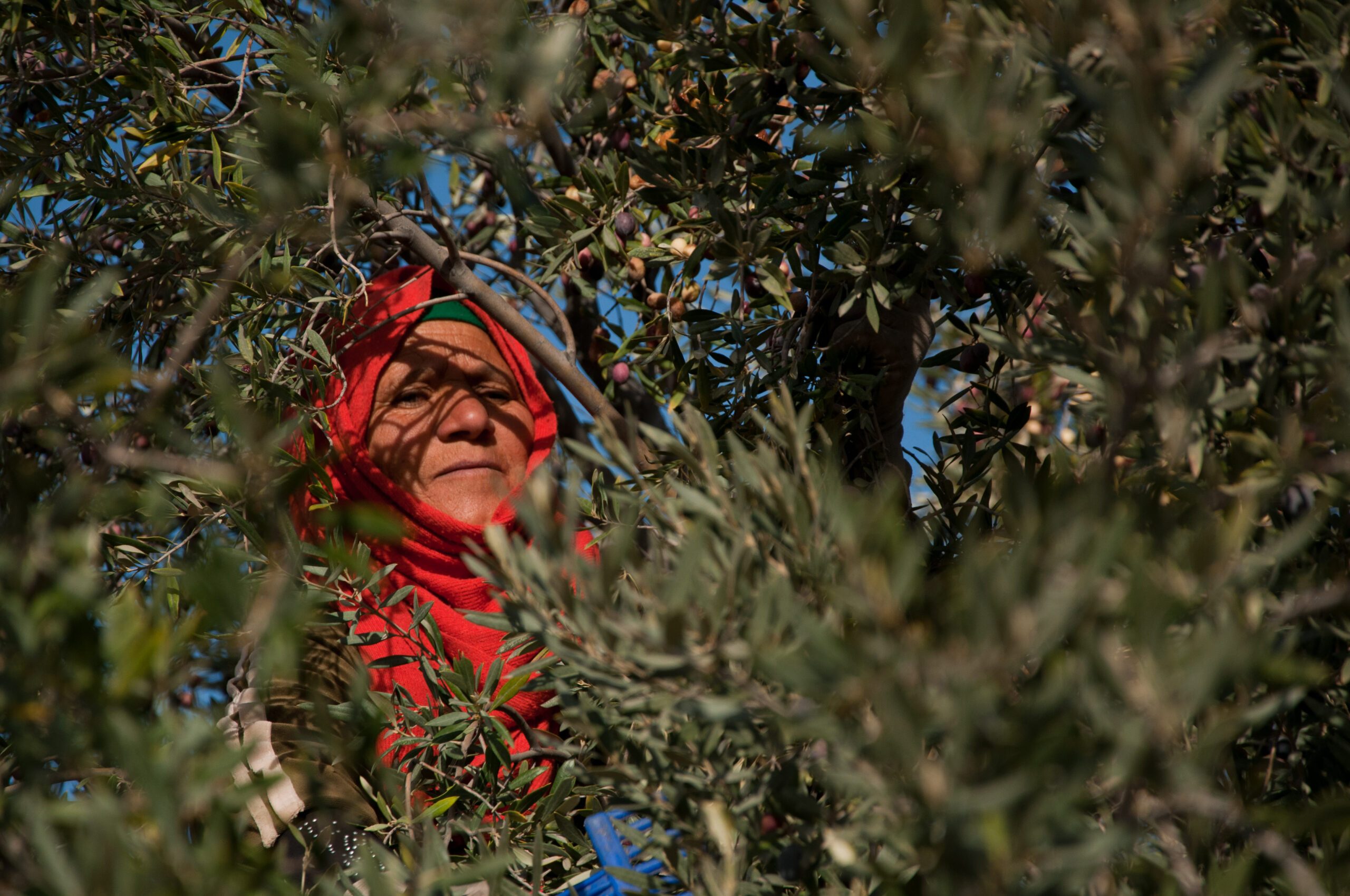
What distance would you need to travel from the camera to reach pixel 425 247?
2.17 m

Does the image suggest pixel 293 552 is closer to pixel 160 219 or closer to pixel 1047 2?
pixel 1047 2

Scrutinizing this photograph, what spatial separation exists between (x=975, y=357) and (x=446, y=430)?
1229mm

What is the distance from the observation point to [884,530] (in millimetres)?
851

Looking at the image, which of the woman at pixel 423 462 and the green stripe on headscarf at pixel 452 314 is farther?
the green stripe on headscarf at pixel 452 314

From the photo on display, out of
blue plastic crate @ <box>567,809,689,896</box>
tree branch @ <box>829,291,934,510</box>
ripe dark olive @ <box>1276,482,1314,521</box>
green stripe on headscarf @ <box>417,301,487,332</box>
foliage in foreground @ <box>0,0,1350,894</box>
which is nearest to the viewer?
foliage in foreground @ <box>0,0,1350,894</box>

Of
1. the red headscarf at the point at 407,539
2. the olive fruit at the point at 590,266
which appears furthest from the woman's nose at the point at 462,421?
the olive fruit at the point at 590,266

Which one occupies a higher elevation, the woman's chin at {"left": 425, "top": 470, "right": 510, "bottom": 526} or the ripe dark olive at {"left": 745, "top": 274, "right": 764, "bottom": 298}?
the ripe dark olive at {"left": 745, "top": 274, "right": 764, "bottom": 298}

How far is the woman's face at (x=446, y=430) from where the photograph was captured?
244 cm

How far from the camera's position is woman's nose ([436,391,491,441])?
246cm

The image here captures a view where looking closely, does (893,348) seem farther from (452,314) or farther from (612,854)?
(452,314)

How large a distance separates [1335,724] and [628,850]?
0.95m

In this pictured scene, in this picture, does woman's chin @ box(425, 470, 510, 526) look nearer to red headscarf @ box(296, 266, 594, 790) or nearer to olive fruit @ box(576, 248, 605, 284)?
red headscarf @ box(296, 266, 594, 790)

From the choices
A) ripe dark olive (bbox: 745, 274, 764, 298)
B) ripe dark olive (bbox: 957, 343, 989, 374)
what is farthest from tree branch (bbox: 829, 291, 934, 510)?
ripe dark olive (bbox: 745, 274, 764, 298)

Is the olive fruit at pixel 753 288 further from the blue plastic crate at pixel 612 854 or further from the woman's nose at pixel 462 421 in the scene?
the blue plastic crate at pixel 612 854
